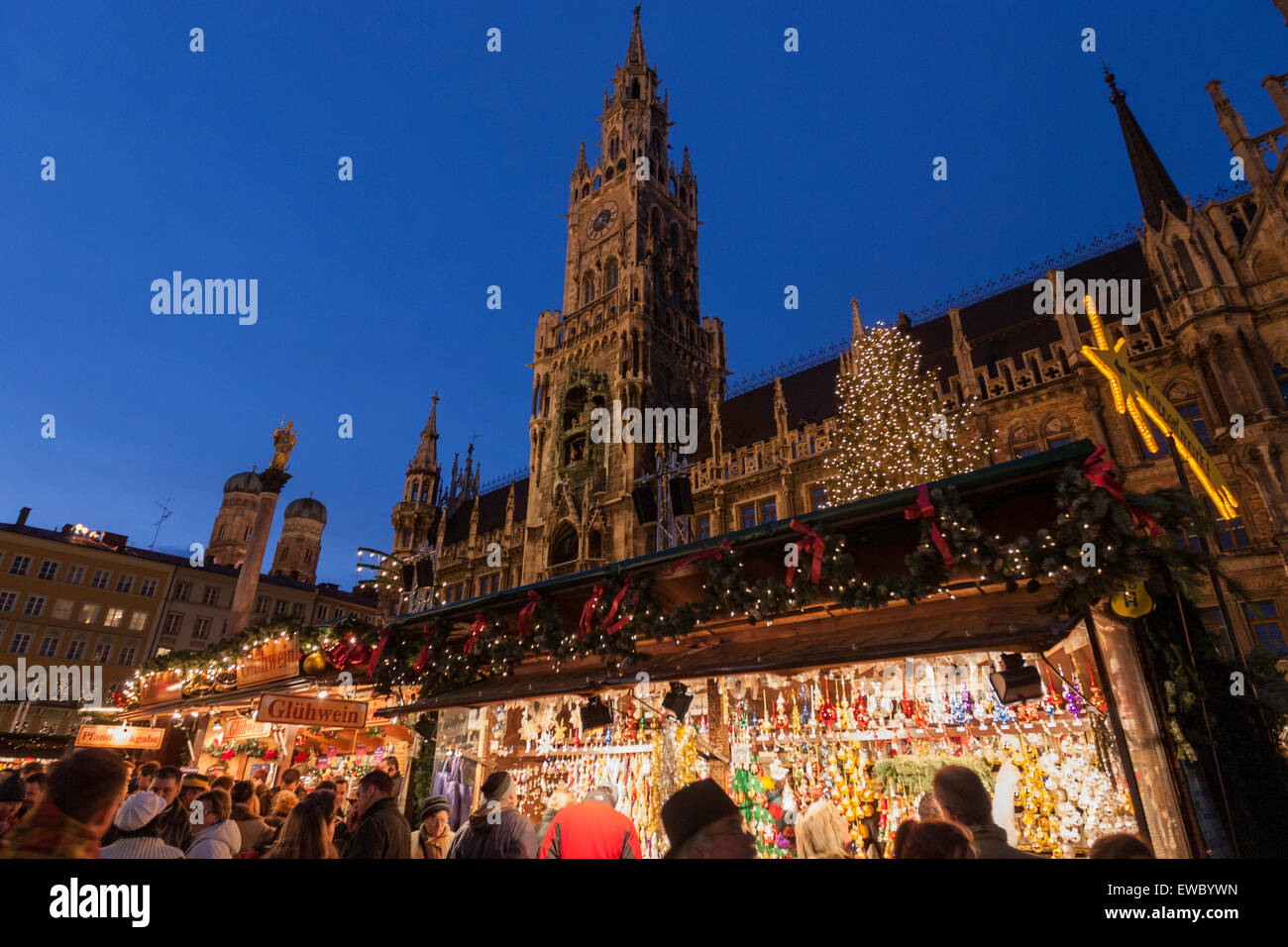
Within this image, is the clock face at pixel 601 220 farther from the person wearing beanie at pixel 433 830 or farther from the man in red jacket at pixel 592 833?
the man in red jacket at pixel 592 833

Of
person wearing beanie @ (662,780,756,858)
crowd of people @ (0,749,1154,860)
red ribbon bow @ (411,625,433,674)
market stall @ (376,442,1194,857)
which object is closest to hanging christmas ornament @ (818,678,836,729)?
market stall @ (376,442,1194,857)

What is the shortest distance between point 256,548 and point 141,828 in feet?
69.8

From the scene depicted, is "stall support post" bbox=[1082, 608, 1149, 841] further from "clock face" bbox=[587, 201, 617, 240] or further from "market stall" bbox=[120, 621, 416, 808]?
"clock face" bbox=[587, 201, 617, 240]

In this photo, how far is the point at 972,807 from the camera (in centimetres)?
410

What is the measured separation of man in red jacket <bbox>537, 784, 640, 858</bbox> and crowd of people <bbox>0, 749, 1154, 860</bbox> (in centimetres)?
1

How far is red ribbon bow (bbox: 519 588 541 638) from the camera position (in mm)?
8773

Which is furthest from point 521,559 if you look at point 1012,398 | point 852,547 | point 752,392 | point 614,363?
point 852,547

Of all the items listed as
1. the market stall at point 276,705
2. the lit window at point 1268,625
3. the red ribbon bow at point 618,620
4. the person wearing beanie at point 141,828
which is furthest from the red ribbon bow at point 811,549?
the lit window at point 1268,625

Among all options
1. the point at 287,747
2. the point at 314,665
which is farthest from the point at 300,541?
the point at 314,665

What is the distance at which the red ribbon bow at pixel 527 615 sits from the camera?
8773 millimetres

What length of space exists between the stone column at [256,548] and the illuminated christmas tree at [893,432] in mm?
19721

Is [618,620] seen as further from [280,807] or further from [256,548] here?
[256,548]
